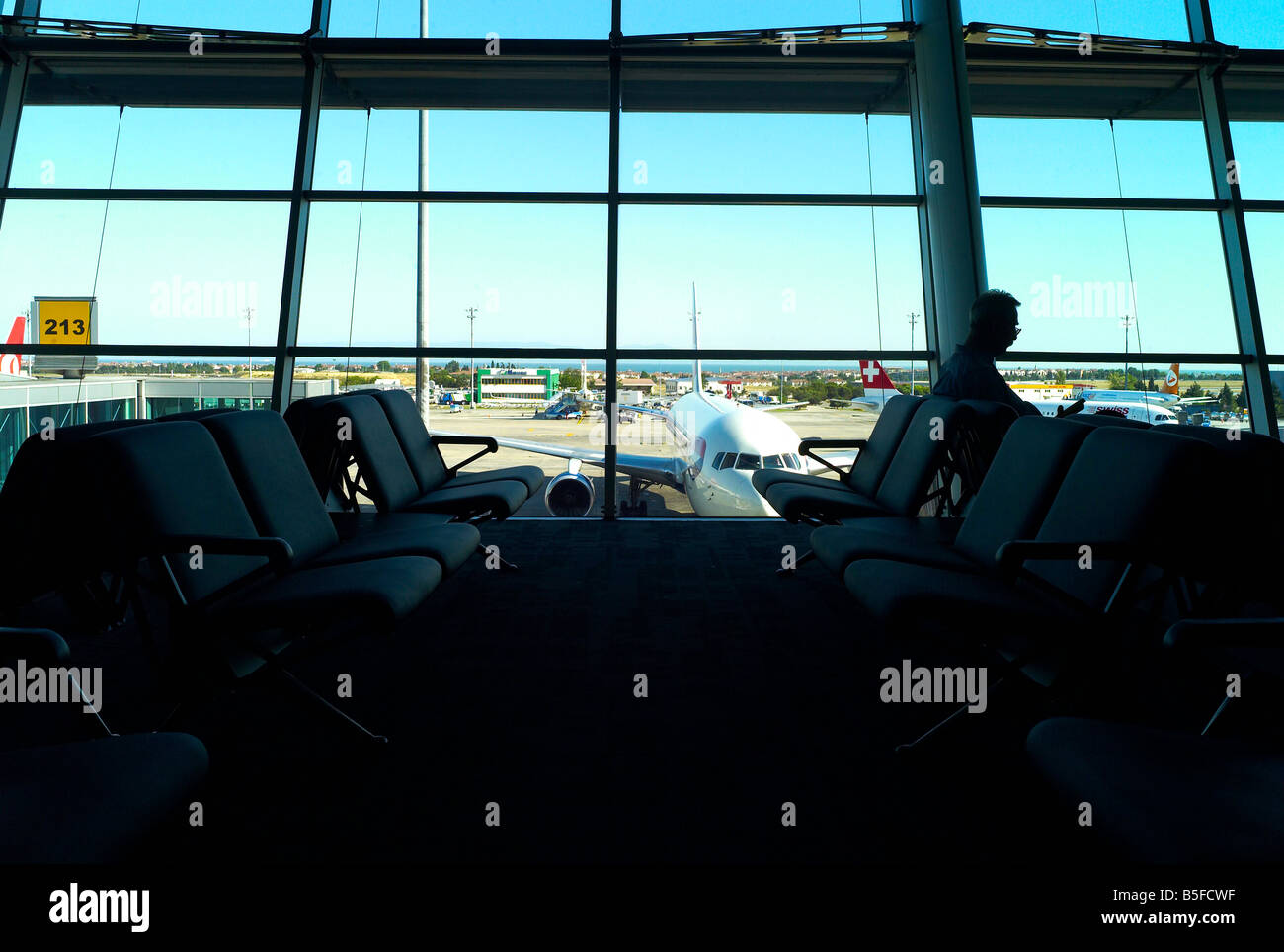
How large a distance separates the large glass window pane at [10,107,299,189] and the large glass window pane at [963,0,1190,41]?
462cm

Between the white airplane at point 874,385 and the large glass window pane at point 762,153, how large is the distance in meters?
1.13

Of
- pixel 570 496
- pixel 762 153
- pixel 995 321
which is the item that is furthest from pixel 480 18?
pixel 995 321

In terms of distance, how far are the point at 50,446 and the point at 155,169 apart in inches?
161

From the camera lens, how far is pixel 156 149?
16.0 ft

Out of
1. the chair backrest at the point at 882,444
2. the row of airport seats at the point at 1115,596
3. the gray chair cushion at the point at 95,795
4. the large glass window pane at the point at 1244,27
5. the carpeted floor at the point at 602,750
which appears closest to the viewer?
the gray chair cushion at the point at 95,795

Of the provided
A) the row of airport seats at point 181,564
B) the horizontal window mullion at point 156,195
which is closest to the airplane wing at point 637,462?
the horizontal window mullion at point 156,195

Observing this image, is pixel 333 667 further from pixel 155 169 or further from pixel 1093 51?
pixel 1093 51

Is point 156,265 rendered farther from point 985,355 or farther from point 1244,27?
point 1244,27

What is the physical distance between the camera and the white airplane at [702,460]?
5.23 m

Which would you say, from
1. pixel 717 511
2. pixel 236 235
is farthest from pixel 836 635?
pixel 236 235

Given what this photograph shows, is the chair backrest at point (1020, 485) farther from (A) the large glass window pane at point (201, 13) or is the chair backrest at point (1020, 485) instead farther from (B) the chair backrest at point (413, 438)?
(A) the large glass window pane at point (201, 13)

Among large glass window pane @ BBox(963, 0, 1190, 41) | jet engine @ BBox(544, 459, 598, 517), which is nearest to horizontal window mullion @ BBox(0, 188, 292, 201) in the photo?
jet engine @ BBox(544, 459, 598, 517)

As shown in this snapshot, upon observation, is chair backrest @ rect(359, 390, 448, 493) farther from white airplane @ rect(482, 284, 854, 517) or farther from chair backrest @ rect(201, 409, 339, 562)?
white airplane @ rect(482, 284, 854, 517)

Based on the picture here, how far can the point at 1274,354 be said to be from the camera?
473cm
